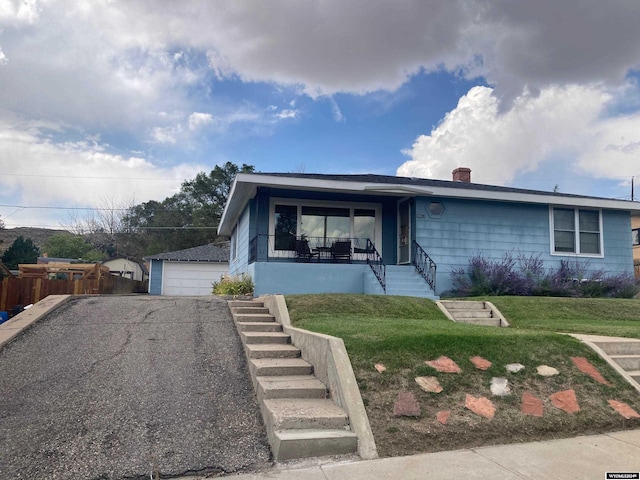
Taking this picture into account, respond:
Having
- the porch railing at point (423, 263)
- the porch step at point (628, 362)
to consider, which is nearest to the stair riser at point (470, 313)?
the porch railing at point (423, 263)

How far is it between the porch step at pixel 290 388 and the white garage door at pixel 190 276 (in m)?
18.7

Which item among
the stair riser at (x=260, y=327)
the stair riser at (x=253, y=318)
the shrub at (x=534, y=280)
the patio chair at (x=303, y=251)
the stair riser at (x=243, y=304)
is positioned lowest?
the stair riser at (x=260, y=327)

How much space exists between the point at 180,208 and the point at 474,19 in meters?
33.4

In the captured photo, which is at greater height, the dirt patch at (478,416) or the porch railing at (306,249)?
the porch railing at (306,249)

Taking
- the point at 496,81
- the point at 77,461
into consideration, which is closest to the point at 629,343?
the point at 77,461

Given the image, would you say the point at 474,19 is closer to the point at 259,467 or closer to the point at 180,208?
the point at 259,467

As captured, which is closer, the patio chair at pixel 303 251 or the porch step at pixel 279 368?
the porch step at pixel 279 368

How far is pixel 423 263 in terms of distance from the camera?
11789mm

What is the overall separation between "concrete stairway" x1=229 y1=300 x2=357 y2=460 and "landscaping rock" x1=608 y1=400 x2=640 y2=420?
287 cm

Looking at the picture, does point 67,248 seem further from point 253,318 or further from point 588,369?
point 588,369

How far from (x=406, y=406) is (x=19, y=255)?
1261 inches

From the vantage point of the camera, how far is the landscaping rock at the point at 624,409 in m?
4.43

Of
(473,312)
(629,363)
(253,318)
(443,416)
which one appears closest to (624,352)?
(629,363)

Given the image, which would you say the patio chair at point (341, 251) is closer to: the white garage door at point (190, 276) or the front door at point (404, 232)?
the front door at point (404, 232)
